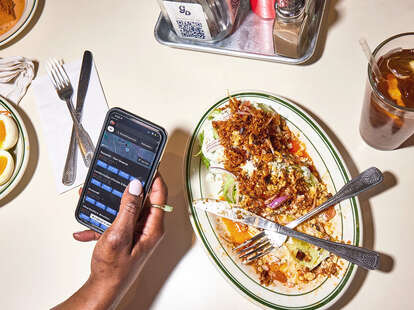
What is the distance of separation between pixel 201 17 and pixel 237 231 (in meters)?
0.54

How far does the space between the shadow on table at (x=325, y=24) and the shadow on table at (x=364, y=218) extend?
0.17 meters

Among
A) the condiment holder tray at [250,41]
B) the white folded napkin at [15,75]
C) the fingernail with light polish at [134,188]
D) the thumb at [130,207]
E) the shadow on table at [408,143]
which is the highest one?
the condiment holder tray at [250,41]

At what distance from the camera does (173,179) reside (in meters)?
0.95

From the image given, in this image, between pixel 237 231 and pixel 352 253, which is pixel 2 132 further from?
pixel 352 253

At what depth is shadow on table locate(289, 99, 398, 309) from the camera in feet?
2.64

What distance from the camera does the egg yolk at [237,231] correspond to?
87cm

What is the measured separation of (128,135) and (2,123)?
428 millimetres

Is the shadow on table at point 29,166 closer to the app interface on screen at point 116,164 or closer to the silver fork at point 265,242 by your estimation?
the app interface on screen at point 116,164

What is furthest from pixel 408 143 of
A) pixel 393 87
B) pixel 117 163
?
pixel 117 163

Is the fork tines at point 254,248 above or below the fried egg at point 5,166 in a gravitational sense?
below

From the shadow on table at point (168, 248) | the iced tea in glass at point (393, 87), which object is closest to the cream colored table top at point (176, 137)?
the shadow on table at point (168, 248)

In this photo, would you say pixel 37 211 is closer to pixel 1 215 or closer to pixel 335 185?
pixel 1 215

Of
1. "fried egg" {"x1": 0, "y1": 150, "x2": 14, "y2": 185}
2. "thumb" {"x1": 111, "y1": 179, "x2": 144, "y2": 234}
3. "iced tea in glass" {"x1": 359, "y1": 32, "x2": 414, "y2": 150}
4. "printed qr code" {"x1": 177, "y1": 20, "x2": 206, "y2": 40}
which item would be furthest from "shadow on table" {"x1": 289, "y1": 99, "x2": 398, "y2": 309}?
"fried egg" {"x1": 0, "y1": 150, "x2": 14, "y2": 185}

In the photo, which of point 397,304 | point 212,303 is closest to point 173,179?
point 212,303
